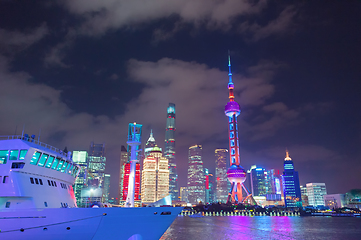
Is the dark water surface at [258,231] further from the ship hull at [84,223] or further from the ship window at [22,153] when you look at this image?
the ship window at [22,153]

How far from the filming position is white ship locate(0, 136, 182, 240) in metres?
18.6

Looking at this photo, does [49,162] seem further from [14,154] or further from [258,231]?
[258,231]

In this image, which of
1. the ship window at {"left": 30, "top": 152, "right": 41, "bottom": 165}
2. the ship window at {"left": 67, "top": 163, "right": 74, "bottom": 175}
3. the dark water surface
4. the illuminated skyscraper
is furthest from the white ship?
the dark water surface

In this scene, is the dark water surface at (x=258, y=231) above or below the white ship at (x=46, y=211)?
below

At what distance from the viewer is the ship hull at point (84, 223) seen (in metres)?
18.3

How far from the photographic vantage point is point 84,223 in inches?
782

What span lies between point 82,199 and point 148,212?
565ft

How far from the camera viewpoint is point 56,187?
23500mm

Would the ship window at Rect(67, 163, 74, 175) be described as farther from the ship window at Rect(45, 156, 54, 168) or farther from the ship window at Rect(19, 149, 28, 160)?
the ship window at Rect(19, 149, 28, 160)

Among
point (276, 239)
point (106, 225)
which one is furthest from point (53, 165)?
point (276, 239)

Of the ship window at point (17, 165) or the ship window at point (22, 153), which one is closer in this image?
the ship window at point (17, 165)

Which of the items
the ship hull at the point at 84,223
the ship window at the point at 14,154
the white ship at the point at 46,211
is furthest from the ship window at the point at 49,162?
the ship hull at the point at 84,223

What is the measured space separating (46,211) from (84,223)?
9.48 feet

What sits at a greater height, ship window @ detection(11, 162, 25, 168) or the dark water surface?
ship window @ detection(11, 162, 25, 168)
